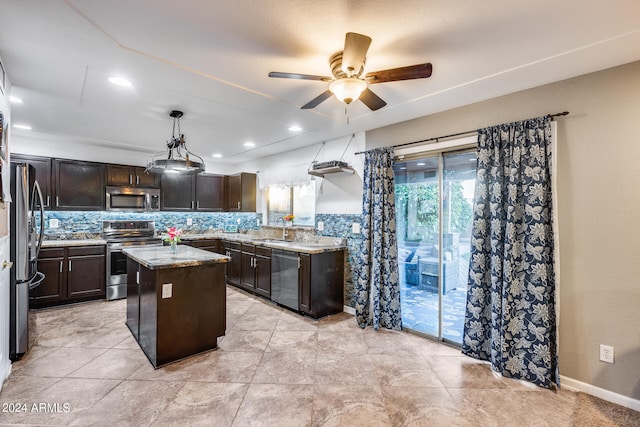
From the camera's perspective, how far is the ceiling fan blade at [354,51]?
158 cm

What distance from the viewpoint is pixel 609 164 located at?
7.41 feet

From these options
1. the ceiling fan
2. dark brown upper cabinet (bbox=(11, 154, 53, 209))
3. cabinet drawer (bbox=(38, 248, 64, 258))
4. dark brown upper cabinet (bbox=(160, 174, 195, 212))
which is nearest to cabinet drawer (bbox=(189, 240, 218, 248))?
dark brown upper cabinet (bbox=(160, 174, 195, 212))

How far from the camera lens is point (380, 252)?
140 inches

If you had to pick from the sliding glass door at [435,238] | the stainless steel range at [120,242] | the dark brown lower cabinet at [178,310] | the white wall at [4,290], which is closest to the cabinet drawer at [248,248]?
the stainless steel range at [120,242]

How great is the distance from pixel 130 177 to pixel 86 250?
1437 mm

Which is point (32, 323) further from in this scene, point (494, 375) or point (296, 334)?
point (494, 375)

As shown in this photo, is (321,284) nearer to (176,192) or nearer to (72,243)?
(176,192)

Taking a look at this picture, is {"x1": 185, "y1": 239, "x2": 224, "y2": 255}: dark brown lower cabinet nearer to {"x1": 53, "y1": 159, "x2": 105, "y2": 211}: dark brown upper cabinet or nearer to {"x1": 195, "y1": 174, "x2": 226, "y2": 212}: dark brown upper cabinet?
{"x1": 195, "y1": 174, "x2": 226, "y2": 212}: dark brown upper cabinet

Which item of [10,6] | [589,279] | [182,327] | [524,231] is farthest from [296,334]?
[10,6]

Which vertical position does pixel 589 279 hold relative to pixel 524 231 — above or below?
below

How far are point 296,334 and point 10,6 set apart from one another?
3.43 meters

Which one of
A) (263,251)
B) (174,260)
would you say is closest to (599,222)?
(174,260)

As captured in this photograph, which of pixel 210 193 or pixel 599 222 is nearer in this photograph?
pixel 599 222

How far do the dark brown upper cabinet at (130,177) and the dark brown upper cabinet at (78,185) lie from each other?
126 mm
